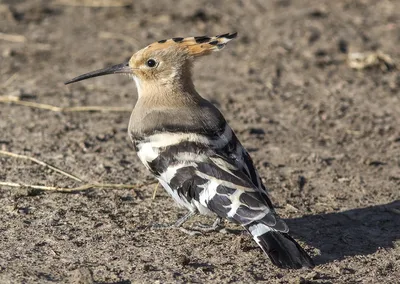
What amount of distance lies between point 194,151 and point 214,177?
0.21m

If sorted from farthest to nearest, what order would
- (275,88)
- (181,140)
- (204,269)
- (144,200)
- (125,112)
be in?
(275,88)
(125,112)
(144,200)
(181,140)
(204,269)

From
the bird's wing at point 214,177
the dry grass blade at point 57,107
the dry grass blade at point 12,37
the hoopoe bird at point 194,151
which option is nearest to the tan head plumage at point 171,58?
the hoopoe bird at point 194,151

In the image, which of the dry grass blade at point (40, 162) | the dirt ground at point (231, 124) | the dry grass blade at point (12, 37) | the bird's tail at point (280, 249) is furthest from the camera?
the dry grass blade at point (12, 37)

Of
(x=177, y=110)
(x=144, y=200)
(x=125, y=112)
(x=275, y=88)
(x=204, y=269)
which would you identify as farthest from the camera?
(x=275, y=88)

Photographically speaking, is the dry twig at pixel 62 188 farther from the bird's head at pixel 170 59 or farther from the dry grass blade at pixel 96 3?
the dry grass blade at pixel 96 3

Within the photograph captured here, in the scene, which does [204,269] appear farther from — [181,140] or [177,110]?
[177,110]

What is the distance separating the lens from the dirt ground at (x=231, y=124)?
4.08 meters

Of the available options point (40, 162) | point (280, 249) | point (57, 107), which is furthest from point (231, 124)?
point (280, 249)

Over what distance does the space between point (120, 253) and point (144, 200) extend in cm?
80

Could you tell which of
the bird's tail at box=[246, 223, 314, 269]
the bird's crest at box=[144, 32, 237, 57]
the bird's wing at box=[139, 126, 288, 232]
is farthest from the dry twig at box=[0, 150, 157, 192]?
the bird's tail at box=[246, 223, 314, 269]

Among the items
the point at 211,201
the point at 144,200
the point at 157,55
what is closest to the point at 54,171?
the point at 144,200

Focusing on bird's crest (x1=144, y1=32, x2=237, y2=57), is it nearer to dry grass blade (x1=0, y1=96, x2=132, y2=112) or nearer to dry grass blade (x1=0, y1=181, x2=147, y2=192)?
dry grass blade (x1=0, y1=181, x2=147, y2=192)

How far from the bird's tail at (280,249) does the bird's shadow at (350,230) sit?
23 cm

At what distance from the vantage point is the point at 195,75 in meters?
7.02
